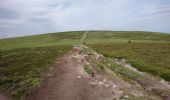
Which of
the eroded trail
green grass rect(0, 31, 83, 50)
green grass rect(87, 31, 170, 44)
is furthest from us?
green grass rect(87, 31, 170, 44)

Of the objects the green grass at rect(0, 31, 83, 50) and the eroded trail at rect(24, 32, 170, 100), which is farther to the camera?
the green grass at rect(0, 31, 83, 50)

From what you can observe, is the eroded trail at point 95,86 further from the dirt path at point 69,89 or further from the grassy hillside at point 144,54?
the grassy hillside at point 144,54

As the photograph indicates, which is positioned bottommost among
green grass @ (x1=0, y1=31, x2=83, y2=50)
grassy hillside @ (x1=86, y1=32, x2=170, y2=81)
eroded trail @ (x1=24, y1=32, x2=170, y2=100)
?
green grass @ (x1=0, y1=31, x2=83, y2=50)

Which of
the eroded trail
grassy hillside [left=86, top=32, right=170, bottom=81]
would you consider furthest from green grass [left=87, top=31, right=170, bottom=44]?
the eroded trail

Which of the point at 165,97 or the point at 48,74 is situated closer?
the point at 165,97

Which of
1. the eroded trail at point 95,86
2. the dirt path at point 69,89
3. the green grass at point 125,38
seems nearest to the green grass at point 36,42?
the green grass at point 125,38

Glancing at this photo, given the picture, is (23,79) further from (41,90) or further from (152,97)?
(152,97)

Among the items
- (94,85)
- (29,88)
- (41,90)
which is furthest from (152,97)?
(29,88)

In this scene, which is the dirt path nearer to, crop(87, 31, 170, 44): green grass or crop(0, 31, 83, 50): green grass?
crop(0, 31, 83, 50): green grass

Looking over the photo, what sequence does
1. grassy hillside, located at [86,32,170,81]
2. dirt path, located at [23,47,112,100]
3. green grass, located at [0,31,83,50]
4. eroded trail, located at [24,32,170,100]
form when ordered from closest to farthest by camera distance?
dirt path, located at [23,47,112,100]
eroded trail, located at [24,32,170,100]
grassy hillside, located at [86,32,170,81]
green grass, located at [0,31,83,50]

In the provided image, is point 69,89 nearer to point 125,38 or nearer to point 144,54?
point 144,54

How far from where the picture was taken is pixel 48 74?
31.7 metres

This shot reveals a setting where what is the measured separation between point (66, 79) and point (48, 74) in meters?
4.65

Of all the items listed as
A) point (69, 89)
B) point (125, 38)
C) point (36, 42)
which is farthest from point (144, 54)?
point (125, 38)
